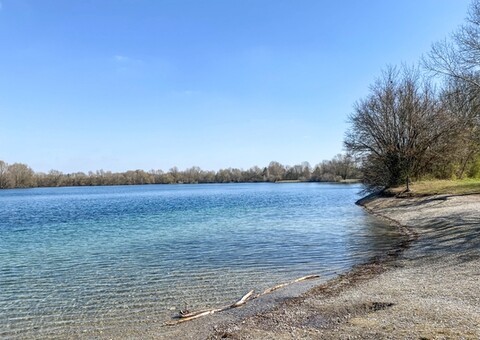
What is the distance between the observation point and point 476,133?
3047cm

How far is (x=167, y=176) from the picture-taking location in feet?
571

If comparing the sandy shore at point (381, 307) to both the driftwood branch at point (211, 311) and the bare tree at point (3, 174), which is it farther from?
the bare tree at point (3, 174)

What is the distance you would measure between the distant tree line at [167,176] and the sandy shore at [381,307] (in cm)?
10976

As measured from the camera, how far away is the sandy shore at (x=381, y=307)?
629 cm

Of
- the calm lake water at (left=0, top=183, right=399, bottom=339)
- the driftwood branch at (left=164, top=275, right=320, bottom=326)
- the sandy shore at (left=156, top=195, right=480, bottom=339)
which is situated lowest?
the calm lake water at (left=0, top=183, right=399, bottom=339)

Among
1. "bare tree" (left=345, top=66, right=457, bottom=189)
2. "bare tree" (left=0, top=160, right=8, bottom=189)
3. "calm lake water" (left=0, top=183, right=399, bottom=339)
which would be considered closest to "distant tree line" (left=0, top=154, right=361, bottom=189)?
"bare tree" (left=0, top=160, right=8, bottom=189)

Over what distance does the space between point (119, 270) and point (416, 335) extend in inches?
414

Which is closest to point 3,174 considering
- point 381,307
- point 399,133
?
point 399,133

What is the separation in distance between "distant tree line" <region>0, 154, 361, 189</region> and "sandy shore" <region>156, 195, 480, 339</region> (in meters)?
110

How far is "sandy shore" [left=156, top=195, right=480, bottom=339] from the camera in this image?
20.6 feet

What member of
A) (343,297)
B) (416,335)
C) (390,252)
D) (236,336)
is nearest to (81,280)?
(236,336)

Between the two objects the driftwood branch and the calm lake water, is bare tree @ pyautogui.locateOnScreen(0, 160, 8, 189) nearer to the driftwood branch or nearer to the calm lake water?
the calm lake water

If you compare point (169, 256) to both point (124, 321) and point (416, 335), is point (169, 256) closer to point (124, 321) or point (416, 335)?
point (124, 321)

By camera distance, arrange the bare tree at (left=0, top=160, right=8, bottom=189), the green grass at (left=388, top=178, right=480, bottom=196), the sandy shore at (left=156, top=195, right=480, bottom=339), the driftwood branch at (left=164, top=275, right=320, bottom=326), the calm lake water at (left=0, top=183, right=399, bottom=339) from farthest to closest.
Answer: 1. the bare tree at (left=0, top=160, right=8, bottom=189)
2. the green grass at (left=388, top=178, right=480, bottom=196)
3. the calm lake water at (left=0, top=183, right=399, bottom=339)
4. the driftwood branch at (left=164, top=275, right=320, bottom=326)
5. the sandy shore at (left=156, top=195, right=480, bottom=339)
